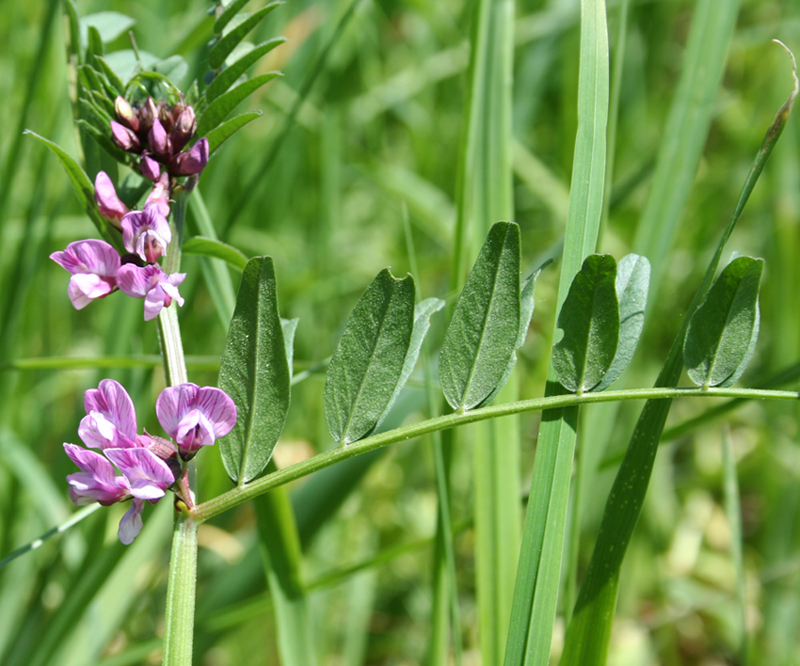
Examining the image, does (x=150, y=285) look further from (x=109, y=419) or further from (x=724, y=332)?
(x=724, y=332)

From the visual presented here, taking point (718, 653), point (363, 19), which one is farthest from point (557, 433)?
point (363, 19)

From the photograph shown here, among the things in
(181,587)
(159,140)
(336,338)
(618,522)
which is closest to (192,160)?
(159,140)

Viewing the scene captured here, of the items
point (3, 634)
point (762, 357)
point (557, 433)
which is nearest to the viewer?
point (557, 433)

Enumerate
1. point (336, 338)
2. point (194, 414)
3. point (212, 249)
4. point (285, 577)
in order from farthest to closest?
1. point (336, 338)
2. point (285, 577)
3. point (212, 249)
4. point (194, 414)

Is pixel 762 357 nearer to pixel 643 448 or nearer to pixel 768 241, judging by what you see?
pixel 768 241

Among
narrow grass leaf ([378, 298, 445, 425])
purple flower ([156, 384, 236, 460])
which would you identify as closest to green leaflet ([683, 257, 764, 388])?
narrow grass leaf ([378, 298, 445, 425])

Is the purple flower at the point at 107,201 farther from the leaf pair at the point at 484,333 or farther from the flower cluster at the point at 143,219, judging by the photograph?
the leaf pair at the point at 484,333
